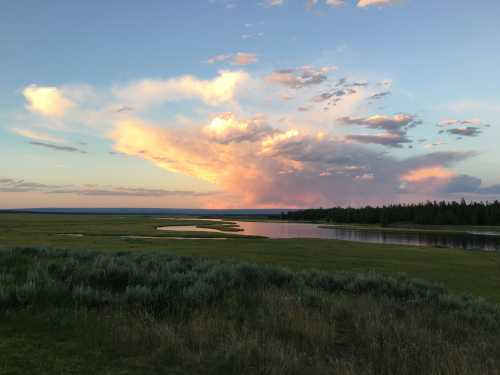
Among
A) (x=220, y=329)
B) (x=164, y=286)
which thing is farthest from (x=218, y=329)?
(x=164, y=286)

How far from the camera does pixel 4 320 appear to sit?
686 cm

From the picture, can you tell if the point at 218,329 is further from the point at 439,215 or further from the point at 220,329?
the point at 439,215

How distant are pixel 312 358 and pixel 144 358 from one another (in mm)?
2813

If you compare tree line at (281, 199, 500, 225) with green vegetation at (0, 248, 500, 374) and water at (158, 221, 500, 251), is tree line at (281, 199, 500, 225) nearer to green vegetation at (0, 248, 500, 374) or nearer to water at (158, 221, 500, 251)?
water at (158, 221, 500, 251)

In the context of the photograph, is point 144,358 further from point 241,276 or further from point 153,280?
point 241,276

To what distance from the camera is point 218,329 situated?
7.11m

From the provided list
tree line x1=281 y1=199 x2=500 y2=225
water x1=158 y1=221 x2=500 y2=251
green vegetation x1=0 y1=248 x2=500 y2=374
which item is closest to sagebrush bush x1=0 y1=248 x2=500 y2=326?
green vegetation x1=0 y1=248 x2=500 y2=374

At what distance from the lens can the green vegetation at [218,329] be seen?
18.4 feet

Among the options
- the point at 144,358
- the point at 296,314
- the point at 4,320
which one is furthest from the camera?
the point at 296,314

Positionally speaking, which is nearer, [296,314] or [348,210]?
[296,314]

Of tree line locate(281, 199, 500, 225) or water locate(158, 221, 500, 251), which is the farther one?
tree line locate(281, 199, 500, 225)

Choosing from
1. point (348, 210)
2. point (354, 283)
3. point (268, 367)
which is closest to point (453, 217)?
point (348, 210)

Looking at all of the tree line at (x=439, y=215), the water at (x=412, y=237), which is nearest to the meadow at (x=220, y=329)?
the water at (x=412, y=237)

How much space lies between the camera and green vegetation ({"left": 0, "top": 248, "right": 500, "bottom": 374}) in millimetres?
5621
